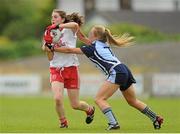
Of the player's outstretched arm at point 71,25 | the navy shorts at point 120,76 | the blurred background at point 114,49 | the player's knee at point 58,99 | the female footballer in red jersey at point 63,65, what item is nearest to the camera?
the navy shorts at point 120,76

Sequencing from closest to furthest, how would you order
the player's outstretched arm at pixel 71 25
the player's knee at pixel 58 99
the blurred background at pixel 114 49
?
1. the player's outstretched arm at pixel 71 25
2. the player's knee at pixel 58 99
3. the blurred background at pixel 114 49

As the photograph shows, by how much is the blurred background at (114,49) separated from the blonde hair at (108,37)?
66.0ft

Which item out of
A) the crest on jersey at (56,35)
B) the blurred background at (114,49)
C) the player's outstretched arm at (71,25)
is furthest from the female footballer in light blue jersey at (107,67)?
the blurred background at (114,49)

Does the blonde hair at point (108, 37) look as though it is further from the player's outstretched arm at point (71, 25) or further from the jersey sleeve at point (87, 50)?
the player's outstretched arm at point (71, 25)

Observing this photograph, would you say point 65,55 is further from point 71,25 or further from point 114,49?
point 114,49

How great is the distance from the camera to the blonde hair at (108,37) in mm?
14797

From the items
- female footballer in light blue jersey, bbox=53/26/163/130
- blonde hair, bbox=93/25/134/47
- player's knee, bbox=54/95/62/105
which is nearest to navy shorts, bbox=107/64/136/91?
female footballer in light blue jersey, bbox=53/26/163/130

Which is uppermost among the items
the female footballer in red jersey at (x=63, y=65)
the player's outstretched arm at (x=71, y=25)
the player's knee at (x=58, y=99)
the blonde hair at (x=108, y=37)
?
the player's outstretched arm at (x=71, y=25)

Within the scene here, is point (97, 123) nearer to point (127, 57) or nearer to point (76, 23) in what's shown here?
point (76, 23)

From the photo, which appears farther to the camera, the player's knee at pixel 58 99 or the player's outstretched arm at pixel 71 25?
the player's knee at pixel 58 99

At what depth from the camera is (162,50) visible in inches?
2012

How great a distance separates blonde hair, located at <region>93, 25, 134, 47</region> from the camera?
14.8 meters

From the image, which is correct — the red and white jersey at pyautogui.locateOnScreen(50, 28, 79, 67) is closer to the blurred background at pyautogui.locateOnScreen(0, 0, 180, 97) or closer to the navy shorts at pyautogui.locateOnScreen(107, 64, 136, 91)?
the navy shorts at pyautogui.locateOnScreen(107, 64, 136, 91)

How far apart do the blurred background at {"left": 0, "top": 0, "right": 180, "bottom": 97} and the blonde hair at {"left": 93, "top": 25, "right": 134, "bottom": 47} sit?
20115mm
